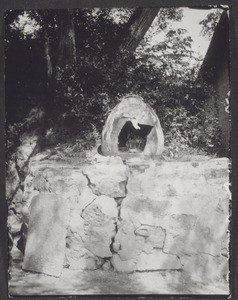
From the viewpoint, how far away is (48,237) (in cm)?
321

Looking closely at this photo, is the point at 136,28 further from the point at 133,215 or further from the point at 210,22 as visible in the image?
the point at 133,215

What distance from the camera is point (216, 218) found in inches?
124

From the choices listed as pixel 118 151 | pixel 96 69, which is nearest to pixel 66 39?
pixel 96 69

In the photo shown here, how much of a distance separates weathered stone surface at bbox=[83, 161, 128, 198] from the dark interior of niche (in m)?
0.13

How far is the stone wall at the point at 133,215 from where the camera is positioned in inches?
124

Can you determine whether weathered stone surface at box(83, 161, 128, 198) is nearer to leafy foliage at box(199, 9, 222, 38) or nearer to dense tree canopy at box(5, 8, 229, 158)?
dense tree canopy at box(5, 8, 229, 158)

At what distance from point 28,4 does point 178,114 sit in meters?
1.22

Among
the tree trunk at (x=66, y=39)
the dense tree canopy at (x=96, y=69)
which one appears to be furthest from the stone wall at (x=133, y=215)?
the tree trunk at (x=66, y=39)

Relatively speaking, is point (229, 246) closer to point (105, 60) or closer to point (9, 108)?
point (105, 60)

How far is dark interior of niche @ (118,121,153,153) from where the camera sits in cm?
324

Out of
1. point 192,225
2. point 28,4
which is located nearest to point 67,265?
point 192,225

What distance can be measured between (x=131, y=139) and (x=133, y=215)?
0.50 metres

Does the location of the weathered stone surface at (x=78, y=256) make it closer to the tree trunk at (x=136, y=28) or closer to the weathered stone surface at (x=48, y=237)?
the weathered stone surface at (x=48, y=237)

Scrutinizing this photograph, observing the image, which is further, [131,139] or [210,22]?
[131,139]
